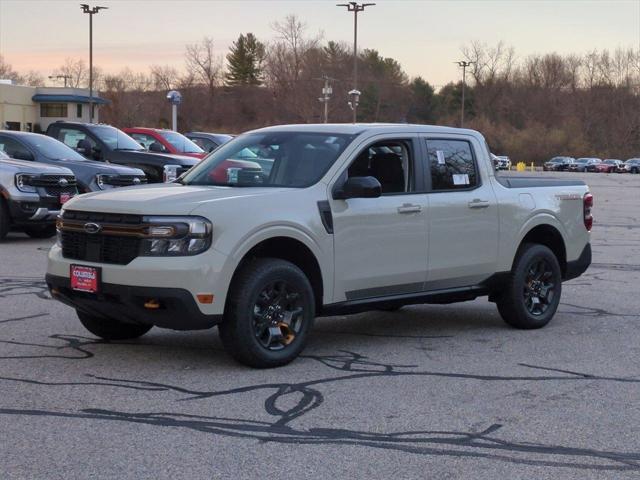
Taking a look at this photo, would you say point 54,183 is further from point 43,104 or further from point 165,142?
point 43,104

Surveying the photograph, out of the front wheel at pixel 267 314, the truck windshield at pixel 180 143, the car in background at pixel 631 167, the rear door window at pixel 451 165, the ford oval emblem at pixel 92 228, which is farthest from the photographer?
the car in background at pixel 631 167

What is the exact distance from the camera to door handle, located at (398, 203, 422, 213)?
→ 8008 mm

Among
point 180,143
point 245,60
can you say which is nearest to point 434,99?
point 245,60

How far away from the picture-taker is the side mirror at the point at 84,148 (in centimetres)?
1905

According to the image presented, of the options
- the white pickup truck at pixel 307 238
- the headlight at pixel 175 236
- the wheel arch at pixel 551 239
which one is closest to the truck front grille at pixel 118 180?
the white pickup truck at pixel 307 238

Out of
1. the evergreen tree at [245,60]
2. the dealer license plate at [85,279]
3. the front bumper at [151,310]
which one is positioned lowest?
the front bumper at [151,310]

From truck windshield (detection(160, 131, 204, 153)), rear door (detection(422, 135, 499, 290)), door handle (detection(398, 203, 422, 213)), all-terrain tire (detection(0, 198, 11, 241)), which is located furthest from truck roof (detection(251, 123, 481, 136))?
truck windshield (detection(160, 131, 204, 153))

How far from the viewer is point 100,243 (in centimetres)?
701

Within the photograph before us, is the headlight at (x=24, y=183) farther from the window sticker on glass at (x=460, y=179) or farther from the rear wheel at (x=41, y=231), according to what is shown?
the window sticker on glass at (x=460, y=179)

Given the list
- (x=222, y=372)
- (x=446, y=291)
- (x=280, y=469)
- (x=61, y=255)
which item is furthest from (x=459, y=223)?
(x=280, y=469)

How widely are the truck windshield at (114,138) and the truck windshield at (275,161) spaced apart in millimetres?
12775

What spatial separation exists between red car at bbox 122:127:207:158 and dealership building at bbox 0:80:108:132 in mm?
62599

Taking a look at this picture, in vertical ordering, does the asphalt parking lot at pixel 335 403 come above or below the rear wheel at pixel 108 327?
below

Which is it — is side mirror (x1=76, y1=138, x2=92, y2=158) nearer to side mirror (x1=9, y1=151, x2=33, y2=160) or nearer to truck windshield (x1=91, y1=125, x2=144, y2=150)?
truck windshield (x1=91, y1=125, x2=144, y2=150)
